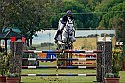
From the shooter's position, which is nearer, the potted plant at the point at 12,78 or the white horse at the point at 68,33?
the potted plant at the point at 12,78

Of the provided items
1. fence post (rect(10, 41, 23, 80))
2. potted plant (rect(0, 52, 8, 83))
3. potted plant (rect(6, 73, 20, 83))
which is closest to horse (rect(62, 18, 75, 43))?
fence post (rect(10, 41, 23, 80))

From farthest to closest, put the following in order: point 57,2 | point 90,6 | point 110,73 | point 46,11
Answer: point 90,6, point 57,2, point 46,11, point 110,73

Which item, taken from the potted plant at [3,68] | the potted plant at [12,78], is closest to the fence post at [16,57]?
the potted plant at [3,68]

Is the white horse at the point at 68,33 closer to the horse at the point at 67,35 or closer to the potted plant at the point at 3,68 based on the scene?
the horse at the point at 67,35

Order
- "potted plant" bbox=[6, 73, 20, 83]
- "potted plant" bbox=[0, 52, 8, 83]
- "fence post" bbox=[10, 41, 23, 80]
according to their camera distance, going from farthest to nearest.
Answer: "fence post" bbox=[10, 41, 23, 80]
"potted plant" bbox=[0, 52, 8, 83]
"potted plant" bbox=[6, 73, 20, 83]

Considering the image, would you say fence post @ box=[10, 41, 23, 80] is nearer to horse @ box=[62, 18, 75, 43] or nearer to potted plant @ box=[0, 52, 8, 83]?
potted plant @ box=[0, 52, 8, 83]

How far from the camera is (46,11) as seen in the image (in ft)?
169

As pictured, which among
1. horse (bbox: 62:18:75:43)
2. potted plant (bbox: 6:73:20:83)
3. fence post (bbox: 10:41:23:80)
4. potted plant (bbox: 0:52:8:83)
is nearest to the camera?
potted plant (bbox: 6:73:20:83)

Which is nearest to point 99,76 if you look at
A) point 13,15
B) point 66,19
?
point 66,19

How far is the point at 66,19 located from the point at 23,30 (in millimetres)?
28615

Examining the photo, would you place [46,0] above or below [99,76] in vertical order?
above

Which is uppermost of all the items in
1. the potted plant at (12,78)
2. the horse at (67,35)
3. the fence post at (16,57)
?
the horse at (67,35)

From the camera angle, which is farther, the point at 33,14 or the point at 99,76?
the point at 33,14

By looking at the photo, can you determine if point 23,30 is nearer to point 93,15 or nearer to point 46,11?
point 46,11
